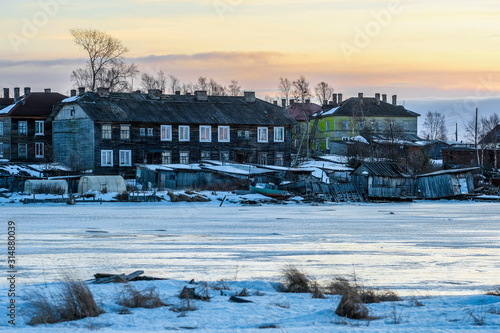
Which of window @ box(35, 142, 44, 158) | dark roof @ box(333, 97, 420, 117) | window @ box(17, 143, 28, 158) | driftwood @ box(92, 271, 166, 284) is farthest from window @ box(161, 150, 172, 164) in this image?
driftwood @ box(92, 271, 166, 284)

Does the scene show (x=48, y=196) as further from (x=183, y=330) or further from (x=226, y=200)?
(x=183, y=330)

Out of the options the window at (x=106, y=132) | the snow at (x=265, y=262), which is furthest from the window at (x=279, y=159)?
the snow at (x=265, y=262)

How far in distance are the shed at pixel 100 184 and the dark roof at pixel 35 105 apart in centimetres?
2261

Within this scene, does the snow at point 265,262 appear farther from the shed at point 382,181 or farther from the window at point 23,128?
the window at point 23,128

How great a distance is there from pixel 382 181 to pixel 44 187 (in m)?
24.7

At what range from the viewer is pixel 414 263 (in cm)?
1739

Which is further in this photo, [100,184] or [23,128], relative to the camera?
[23,128]

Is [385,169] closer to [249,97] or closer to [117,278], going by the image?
[249,97]

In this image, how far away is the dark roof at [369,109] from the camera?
9462 centimetres

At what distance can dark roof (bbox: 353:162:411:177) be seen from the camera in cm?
5666

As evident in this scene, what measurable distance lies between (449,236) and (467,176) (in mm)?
34562

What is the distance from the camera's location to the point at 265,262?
17.1m

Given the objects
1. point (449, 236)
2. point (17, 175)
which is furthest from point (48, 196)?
point (449, 236)

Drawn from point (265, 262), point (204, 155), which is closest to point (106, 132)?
point (204, 155)
